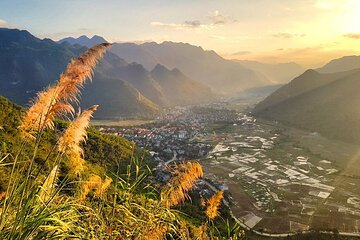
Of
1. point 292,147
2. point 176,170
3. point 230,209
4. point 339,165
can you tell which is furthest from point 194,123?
point 176,170

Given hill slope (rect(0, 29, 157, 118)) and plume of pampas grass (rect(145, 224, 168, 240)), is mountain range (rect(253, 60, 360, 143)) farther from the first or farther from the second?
plume of pampas grass (rect(145, 224, 168, 240))

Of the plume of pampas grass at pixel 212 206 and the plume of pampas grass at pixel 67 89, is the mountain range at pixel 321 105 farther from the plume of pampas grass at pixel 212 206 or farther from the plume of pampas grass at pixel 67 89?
the plume of pampas grass at pixel 67 89

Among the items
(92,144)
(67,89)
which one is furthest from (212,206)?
(92,144)

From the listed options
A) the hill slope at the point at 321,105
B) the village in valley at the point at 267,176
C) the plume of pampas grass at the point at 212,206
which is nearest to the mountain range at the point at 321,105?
the hill slope at the point at 321,105

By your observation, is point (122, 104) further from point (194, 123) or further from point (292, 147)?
point (292, 147)

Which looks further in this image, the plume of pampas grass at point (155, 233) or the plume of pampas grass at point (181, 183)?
the plume of pampas grass at point (181, 183)
